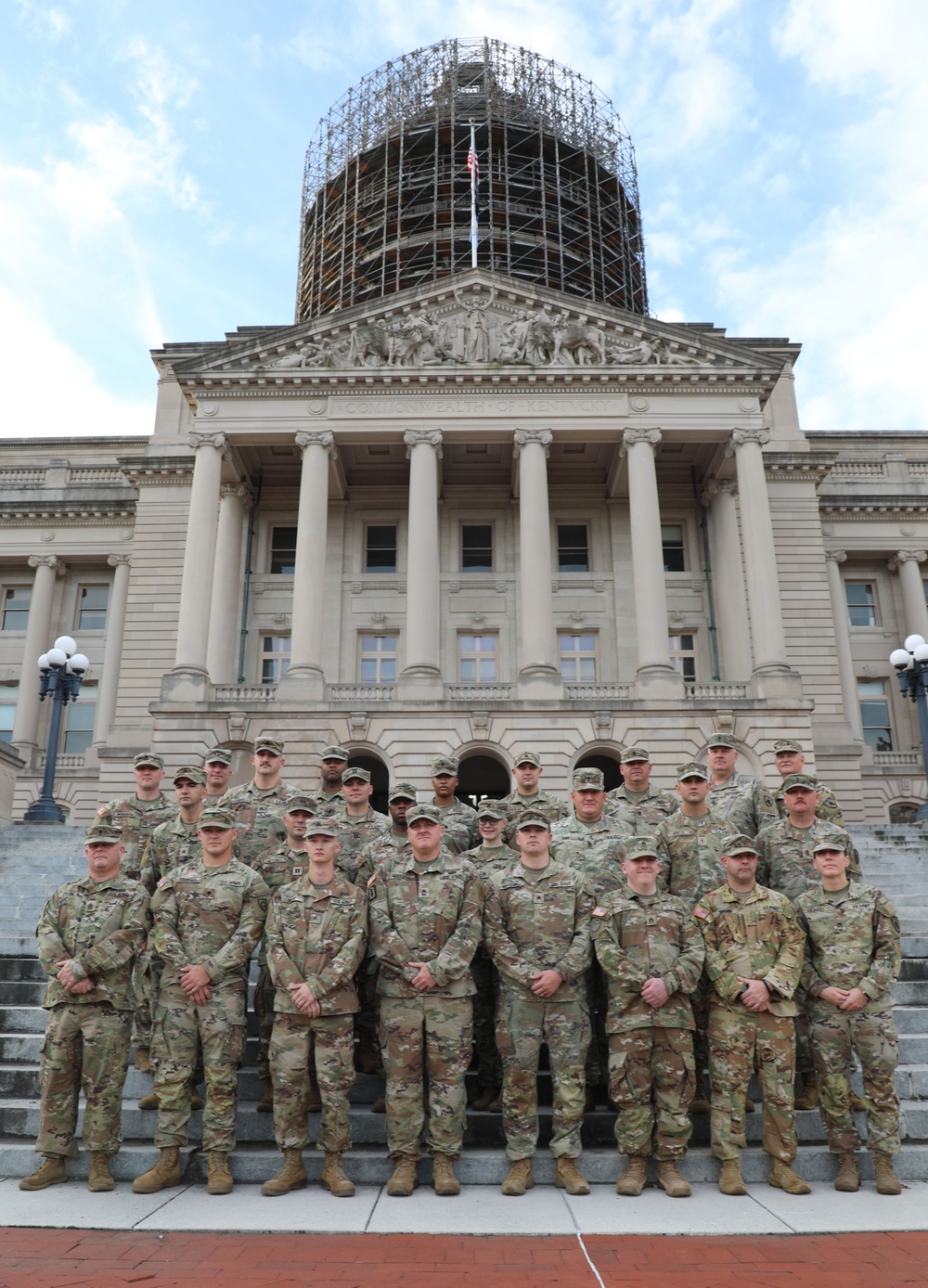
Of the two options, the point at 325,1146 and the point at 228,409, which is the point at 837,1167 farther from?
the point at 228,409

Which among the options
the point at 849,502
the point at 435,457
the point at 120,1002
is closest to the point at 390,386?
the point at 435,457

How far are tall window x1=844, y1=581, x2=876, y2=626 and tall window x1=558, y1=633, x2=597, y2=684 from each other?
42.2 feet

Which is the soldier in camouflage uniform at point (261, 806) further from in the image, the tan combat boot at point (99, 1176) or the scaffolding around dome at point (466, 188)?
the scaffolding around dome at point (466, 188)

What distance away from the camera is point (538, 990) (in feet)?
23.8

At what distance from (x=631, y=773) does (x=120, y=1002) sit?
5.10 meters

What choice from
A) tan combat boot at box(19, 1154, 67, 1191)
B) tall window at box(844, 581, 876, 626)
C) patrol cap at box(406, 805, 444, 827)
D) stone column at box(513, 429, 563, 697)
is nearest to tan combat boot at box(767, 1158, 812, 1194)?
patrol cap at box(406, 805, 444, 827)

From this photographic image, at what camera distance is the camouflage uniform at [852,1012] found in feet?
23.6

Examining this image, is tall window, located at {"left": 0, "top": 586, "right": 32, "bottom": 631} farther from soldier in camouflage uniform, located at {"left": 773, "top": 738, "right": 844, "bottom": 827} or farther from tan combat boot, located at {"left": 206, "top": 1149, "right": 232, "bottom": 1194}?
tan combat boot, located at {"left": 206, "top": 1149, "right": 232, "bottom": 1194}

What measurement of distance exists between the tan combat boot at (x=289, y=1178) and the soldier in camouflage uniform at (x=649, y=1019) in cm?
220

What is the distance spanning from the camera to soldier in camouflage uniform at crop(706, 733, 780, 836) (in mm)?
9852

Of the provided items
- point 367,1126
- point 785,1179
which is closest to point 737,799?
point 785,1179

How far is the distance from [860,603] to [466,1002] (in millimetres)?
35429

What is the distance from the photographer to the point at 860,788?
1217 inches

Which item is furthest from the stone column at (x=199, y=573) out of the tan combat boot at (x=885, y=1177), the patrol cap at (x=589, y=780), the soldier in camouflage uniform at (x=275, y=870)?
the tan combat boot at (x=885, y=1177)
